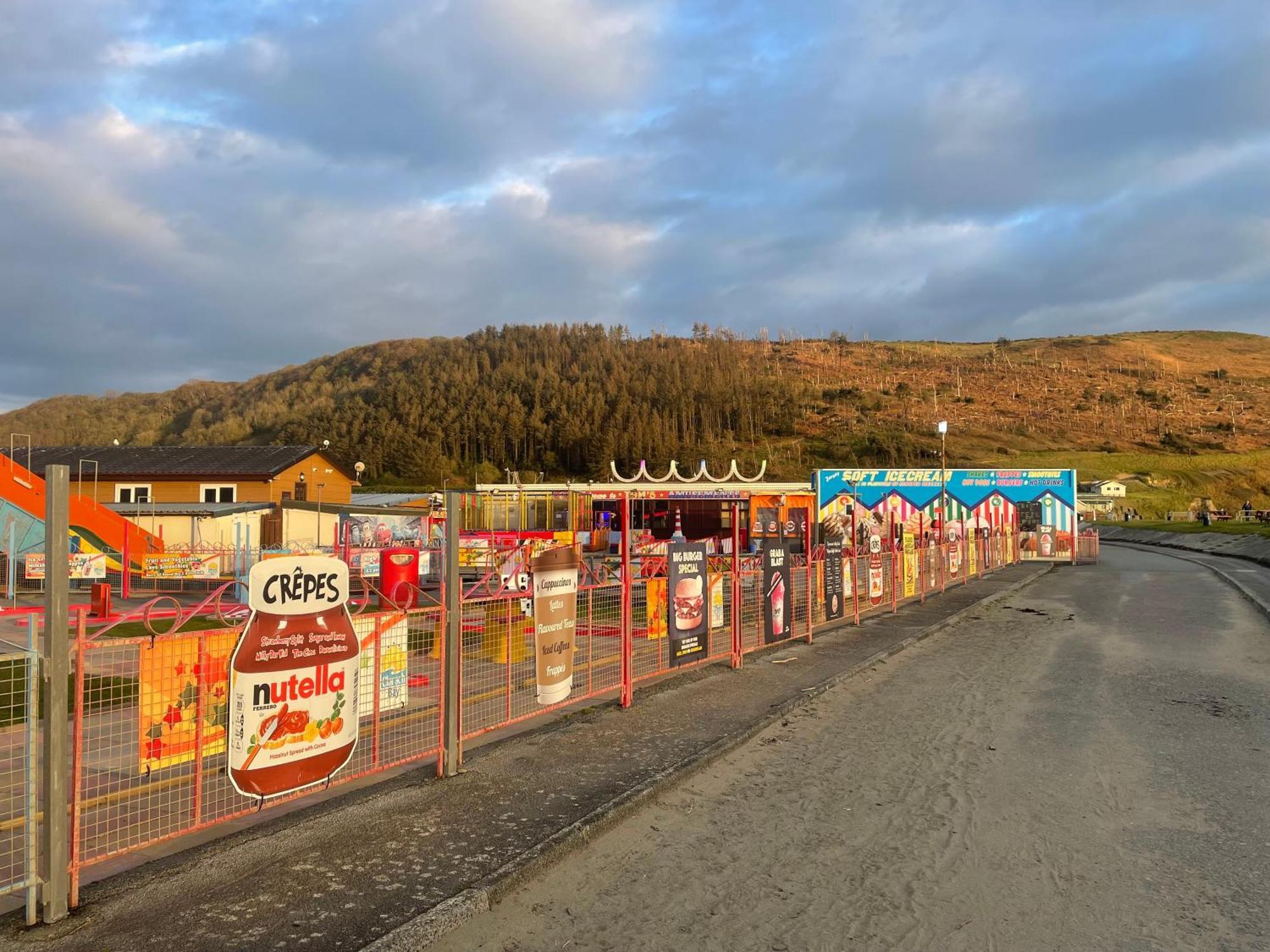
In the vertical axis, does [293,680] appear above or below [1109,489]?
below

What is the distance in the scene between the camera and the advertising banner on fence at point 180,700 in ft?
18.6

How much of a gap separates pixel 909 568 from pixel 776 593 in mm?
8502

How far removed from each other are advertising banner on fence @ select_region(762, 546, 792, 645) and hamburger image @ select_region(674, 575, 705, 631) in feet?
6.22

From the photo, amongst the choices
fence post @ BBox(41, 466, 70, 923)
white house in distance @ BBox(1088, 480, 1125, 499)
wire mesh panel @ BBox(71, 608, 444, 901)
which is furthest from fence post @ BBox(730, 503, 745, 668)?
white house in distance @ BBox(1088, 480, 1125, 499)

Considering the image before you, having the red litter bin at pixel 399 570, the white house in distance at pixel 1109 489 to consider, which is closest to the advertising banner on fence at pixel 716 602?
the red litter bin at pixel 399 570

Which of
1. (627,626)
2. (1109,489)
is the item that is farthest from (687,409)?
(627,626)

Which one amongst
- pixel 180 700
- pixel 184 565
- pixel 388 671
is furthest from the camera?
pixel 184 565

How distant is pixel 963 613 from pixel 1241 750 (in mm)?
10229

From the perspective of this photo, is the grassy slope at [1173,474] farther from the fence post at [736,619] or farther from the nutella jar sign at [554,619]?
the nutella jar sign at [554,619]

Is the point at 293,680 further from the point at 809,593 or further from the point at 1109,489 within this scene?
the point at 1109,489

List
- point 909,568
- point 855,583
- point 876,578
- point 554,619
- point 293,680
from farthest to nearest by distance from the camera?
point 909,568, point 876,578, point 855,583, point 554,619, point 293,680

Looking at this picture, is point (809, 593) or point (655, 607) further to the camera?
point (809, 593)

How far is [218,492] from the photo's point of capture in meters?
46.5

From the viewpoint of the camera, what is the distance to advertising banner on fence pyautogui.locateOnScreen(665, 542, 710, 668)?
991cm
